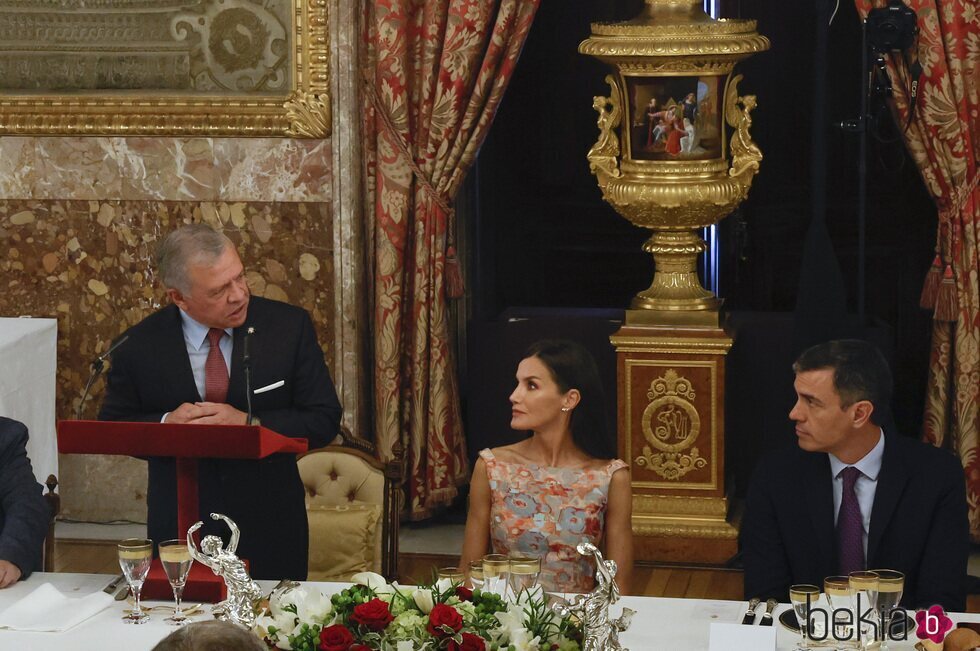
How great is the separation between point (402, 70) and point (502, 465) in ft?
7.80

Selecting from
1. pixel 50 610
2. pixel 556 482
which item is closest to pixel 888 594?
pixel 556 482

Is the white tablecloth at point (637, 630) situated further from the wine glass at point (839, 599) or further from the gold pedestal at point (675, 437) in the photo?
the gold pedestal at point (675, 437)

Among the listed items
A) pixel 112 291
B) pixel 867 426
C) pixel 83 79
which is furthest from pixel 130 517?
pixel 867 426

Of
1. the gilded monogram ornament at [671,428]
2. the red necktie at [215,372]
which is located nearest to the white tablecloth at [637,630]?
the red necktie at [215,372]

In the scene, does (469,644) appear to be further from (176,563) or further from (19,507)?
(19,507)

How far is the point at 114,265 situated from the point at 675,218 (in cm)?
229

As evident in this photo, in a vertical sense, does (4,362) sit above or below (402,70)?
below

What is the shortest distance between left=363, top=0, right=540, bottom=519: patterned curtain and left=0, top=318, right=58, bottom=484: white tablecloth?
4.17ft

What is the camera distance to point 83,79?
6664 millimetres

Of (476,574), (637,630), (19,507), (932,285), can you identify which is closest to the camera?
(476,574)

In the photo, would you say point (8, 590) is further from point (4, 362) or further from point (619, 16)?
point (619, 16)

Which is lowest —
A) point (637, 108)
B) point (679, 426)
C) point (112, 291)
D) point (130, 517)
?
point (130, 517)

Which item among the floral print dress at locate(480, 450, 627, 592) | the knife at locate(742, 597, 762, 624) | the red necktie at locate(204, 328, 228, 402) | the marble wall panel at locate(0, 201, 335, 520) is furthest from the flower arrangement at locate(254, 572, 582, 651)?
the marble wall panel at locate(0, 201, 335, 520)

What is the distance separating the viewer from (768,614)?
371 cm
